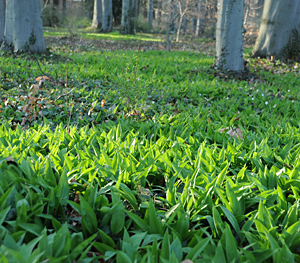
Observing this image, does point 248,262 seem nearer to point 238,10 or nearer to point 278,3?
point 238,10

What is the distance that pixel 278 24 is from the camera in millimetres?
8297

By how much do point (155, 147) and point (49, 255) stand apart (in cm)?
130

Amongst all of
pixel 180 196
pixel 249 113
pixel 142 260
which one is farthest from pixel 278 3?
pixel 142 260

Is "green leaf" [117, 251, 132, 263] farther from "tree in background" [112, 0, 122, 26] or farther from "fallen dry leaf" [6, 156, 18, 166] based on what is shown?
"tree in background" [112, 0, 122, 26]

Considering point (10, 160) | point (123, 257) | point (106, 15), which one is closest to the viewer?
point (123, 257)

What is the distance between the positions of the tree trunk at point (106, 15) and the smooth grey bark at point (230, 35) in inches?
568

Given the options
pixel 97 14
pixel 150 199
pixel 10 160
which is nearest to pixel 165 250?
pixel 150 199

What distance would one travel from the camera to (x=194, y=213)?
1.63 meters

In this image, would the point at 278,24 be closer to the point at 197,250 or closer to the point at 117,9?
the point at 197,250

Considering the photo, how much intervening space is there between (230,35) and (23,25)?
5433mm

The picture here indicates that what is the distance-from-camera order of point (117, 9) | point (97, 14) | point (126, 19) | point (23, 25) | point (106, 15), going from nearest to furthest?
1. point (23, 25)
2. point (126, 19)
3. point (106, 15)
4. point (97, 14)
5. point (117, 9)

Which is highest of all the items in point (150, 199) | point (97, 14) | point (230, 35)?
point (97, 14)

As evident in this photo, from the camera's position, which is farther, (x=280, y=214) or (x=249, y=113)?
(x=249, y=113)

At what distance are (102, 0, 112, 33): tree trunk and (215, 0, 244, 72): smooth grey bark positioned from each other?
568 inches
